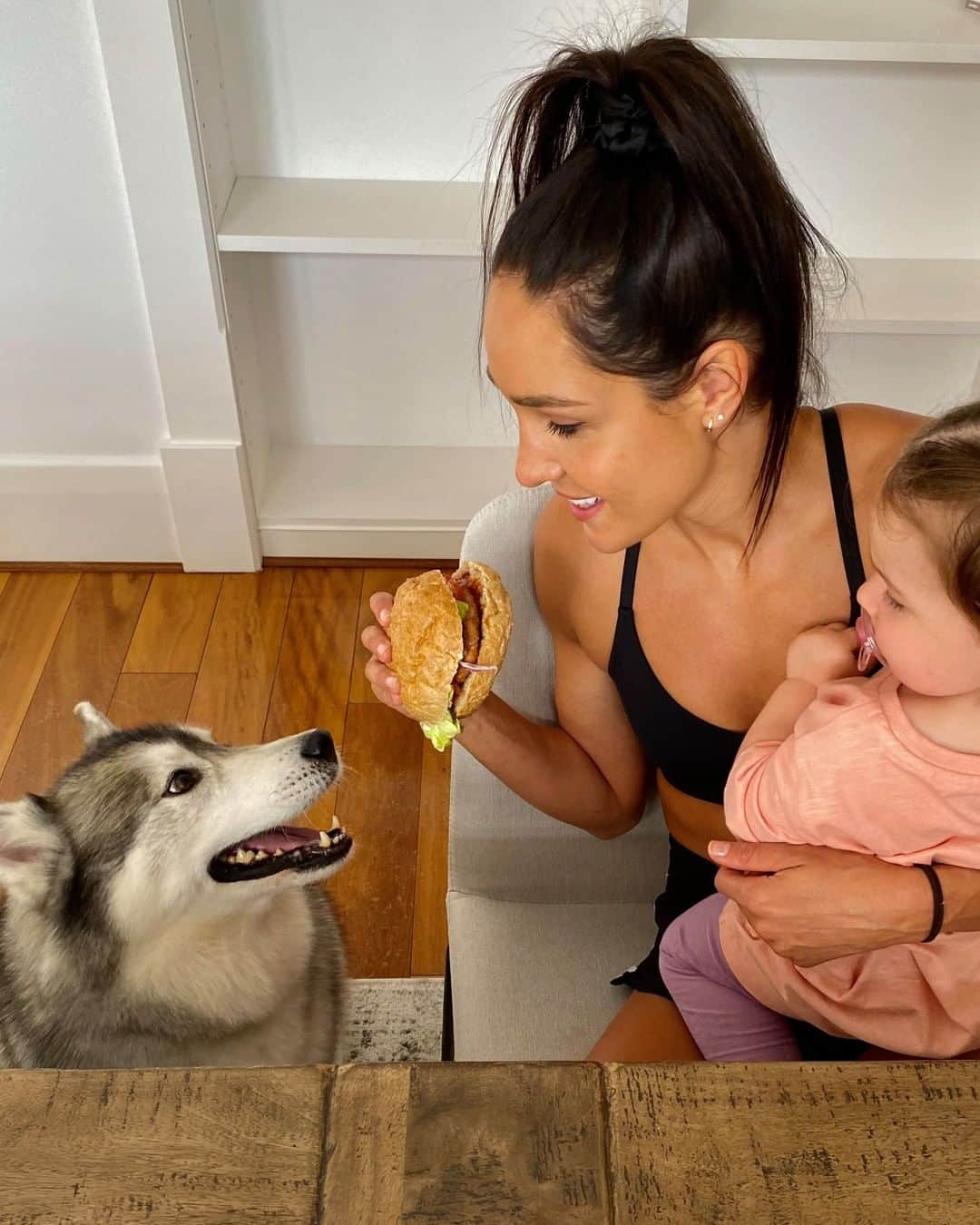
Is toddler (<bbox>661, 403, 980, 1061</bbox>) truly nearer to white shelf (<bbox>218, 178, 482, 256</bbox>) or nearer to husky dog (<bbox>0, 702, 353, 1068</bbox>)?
husky dog (<bbox>0, 702, 353, 1068</bbox>)

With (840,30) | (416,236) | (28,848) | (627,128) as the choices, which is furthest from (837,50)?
(28,848)

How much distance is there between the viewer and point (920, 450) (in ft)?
2.63

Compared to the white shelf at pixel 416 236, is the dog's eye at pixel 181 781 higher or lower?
lower


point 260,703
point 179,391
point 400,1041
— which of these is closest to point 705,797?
point 400,1041

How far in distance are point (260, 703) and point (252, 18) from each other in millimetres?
1362

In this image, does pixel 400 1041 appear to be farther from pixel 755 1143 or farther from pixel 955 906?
pixel 755 1143

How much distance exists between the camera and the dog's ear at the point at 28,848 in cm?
116

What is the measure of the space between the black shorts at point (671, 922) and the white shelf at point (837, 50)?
51.1 inches

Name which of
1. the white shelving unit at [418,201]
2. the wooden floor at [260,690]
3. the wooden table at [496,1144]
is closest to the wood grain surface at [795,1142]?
the wooden table at [496,1144]

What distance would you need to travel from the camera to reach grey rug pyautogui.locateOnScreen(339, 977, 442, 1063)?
67.9 inches

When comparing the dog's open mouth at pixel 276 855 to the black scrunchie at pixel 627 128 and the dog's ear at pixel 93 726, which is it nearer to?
the dog's ear at pixel 93 726

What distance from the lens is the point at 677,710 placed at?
1.19 m

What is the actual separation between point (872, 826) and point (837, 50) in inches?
55.6

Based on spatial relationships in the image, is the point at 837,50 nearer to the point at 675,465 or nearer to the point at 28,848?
the point at 675,465
